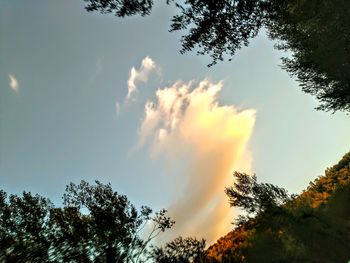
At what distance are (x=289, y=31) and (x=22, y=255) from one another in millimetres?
18995

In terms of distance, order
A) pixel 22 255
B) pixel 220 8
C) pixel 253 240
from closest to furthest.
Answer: pixel 220 8
pixel 22 255
pixel 253 240

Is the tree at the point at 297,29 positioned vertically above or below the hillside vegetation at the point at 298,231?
above

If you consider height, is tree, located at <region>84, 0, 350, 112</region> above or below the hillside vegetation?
above

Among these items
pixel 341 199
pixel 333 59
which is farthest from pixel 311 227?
pixel 333 59

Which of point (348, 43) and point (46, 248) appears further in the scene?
point (348, 43)

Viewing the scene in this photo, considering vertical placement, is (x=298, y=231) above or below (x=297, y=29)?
below

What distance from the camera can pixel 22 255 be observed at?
16.7 m

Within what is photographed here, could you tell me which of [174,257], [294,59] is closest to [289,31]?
[294,59]

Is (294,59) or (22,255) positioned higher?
(294,59)

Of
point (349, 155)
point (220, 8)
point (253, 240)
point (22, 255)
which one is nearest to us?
point (220, 8)

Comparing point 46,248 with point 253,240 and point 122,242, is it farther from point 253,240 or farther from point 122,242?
point 253,240

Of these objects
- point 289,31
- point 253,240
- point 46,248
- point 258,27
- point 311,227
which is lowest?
point 311,227

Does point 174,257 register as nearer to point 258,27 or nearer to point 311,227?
point 311,227

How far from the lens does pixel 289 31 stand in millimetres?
23219
